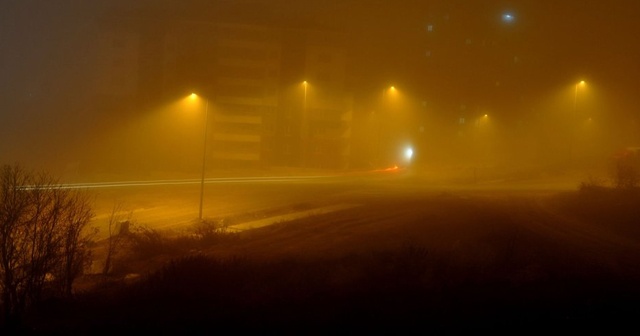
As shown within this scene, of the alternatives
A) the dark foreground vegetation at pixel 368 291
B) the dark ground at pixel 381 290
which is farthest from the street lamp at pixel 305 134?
the dark foreground vegetation at pixel 368 291

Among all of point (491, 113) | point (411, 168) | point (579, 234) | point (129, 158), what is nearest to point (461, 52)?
point (491, 113)

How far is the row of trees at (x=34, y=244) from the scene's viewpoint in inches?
442

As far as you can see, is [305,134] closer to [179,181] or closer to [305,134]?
[305,134]

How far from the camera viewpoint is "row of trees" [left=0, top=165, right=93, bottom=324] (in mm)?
11227

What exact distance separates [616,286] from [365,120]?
6609 centimetres

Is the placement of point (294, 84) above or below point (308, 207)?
above

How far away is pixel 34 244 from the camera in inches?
→ 470

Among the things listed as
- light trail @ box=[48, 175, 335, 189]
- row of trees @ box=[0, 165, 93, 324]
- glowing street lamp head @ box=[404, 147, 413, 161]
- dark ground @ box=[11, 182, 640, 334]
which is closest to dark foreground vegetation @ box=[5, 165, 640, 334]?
dark ground @ box=[11, 182, 640, 334]

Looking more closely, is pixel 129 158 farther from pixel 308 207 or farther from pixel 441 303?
pixel 441 303

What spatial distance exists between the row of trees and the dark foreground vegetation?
373 mm

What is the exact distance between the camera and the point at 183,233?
22906 millimetres

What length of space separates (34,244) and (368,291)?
6.28m

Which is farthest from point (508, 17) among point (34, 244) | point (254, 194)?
point (34, 244)

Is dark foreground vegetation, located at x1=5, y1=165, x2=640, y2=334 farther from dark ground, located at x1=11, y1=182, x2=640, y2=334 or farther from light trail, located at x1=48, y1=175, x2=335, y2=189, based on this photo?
light trail, located at x1=48, y1=175, x2=335, y2=189
